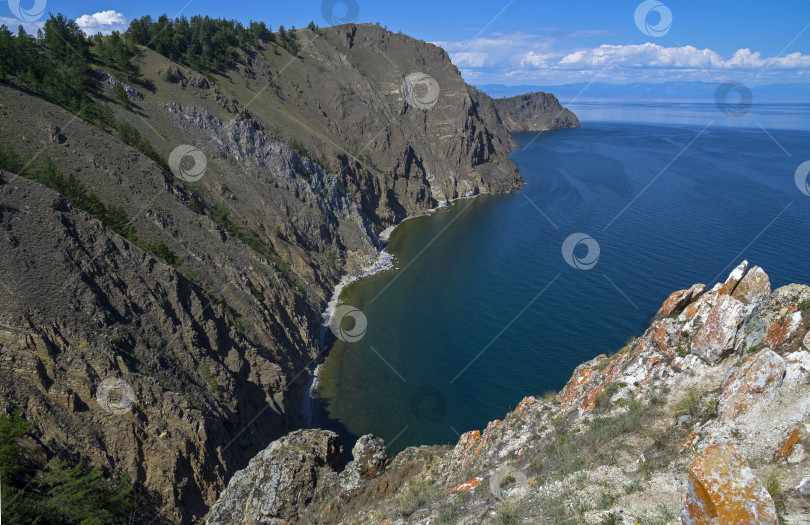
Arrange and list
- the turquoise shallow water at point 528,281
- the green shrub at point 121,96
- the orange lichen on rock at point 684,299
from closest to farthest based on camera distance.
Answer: the orange lichen on rock at point 684,299
the turquoise shallow water at point 528,281
the green shrub at point 121,96

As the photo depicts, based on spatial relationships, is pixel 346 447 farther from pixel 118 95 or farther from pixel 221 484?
pixel 118 95

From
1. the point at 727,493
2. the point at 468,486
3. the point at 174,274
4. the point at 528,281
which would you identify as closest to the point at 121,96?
the point at 174,274

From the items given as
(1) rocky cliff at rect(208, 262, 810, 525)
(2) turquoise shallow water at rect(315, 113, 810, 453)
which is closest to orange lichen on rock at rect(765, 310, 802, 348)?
(1) rocky cliff at rect(208, 262, 810, 525)

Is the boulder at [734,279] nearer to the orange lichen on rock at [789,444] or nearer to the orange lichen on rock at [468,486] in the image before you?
the orange lichen on rock at [789,444]

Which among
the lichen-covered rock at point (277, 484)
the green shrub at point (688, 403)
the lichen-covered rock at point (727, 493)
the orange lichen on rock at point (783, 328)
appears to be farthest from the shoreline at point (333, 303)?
the lichen-covered rock at point (727, 493)

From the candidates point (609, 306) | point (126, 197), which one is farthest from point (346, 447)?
point (609, 306)
